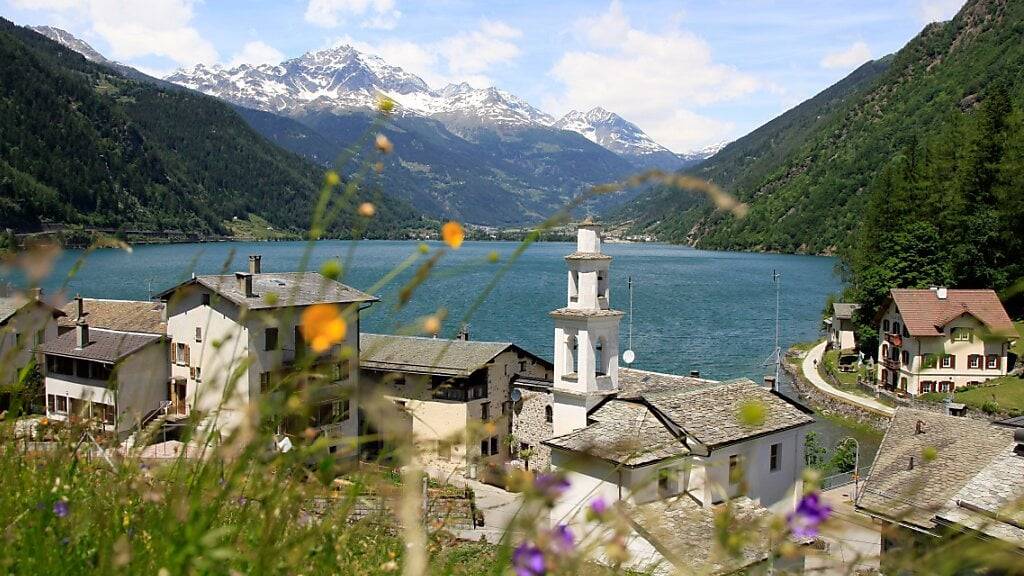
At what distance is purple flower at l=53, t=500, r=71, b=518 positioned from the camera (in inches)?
79.3

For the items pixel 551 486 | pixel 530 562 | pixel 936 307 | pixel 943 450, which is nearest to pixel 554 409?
pixel 943 450

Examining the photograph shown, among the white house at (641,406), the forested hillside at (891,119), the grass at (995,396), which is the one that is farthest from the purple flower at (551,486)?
the forested hillside at (891,119)

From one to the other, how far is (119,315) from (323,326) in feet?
124

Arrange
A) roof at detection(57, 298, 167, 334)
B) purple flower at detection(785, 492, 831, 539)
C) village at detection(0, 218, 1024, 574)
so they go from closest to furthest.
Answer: purple flower at detection(785, 492, 831, 539), village at detection(0, 218, 1024, 574), roof at detection(57, 298, 167, 334)

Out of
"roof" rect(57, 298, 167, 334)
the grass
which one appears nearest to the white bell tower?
"roof" rect(57, 298, 167, 334)

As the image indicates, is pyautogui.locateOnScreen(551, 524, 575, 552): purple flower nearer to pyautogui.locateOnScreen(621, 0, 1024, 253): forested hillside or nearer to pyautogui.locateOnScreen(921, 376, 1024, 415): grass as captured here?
pyautogui.locateOnScreen(921, 376, 1024, 415): grass

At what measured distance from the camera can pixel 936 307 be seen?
44.7 meters

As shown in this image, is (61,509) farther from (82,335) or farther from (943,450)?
(82,335)

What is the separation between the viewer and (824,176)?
18475 cm

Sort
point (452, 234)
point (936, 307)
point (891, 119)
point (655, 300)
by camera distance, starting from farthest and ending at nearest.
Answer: point (891, 119) → point (655, 300) → point (936, 307) → point (452, 234)

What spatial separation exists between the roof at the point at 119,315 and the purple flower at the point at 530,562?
34.4m

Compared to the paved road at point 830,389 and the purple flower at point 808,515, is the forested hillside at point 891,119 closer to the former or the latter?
the paved road at point 830,389

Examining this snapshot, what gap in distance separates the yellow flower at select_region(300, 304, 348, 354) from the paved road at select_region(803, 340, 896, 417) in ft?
120

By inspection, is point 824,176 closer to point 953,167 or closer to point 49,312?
point 953,167
